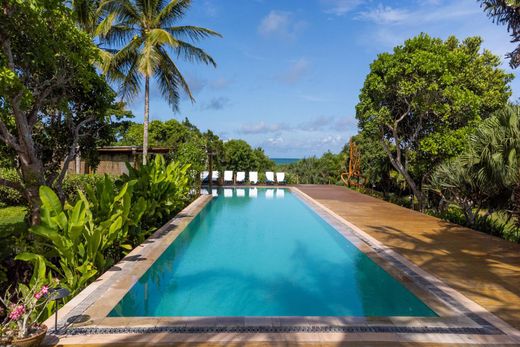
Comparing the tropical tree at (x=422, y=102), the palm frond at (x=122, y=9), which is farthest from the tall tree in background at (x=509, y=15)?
the palm frond at (x=122, y=9)

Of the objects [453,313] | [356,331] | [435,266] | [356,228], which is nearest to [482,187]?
[356,228]

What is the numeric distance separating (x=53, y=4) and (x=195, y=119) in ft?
132

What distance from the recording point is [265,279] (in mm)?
6680

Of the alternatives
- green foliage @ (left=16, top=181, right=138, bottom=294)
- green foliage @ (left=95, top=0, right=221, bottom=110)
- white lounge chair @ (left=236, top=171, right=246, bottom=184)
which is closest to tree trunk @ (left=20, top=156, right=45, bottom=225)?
green foliage @ (left=16, top=181, right=138, bottom=294)

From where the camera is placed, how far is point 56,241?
530 cm

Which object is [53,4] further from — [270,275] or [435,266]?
[435,266]

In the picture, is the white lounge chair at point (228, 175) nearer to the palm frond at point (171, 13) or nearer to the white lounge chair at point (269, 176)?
the white lounge chair at point (269, 176)

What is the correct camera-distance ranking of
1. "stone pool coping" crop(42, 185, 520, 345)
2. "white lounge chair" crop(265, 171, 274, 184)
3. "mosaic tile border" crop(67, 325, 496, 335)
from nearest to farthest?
"stone pool coping" crop(42, 185, 520, 345), "mosaic tile border" crop(67, 325, 496, 335), "white lounge chair" crop(265, 171, 274, 184)

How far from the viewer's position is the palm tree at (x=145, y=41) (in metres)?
15.9

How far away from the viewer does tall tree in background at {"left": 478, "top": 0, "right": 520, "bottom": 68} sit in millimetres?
8031

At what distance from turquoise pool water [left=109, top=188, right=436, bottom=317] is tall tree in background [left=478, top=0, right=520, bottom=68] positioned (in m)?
5.44

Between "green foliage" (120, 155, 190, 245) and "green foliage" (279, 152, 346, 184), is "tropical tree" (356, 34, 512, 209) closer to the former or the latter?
"green foliage" (120, 155, 190, 245)

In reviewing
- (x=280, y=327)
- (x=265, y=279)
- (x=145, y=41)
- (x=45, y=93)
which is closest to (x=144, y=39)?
(x=145, y=41)

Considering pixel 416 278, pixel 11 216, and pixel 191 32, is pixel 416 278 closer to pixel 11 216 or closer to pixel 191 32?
pixel 11 216
